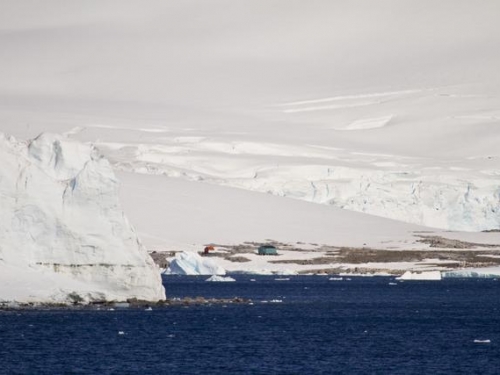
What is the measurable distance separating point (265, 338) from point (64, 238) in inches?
449

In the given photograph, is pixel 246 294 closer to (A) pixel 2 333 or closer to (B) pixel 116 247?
(B) pixel 116 247

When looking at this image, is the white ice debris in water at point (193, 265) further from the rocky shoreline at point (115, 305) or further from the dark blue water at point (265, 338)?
the rocky shoreline at point (115, 305)

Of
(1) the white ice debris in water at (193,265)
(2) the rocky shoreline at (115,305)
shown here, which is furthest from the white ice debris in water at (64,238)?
(1) the white ice debris in water at (193,265)

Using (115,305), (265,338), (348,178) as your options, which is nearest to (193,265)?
(115,305)

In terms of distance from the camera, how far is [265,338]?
51.7 meters

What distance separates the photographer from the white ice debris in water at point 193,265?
327 ft

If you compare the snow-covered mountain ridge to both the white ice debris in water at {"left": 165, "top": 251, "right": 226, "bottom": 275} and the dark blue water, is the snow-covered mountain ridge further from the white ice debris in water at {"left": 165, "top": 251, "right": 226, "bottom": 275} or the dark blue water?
the dark blue water

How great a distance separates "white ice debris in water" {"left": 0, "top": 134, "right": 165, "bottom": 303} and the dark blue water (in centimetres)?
130

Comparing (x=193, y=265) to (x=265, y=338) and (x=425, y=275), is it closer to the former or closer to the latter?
(x=425, y=275)

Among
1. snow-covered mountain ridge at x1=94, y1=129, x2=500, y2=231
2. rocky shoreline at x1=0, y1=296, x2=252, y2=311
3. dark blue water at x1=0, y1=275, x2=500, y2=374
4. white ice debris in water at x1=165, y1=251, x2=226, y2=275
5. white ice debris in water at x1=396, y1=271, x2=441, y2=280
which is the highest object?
snow-covered mountain ridge at x1=94, y1=129, x2=500, y2=231

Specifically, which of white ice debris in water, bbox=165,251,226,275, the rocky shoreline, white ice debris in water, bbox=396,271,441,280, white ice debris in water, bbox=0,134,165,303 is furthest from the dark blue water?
white ice debris in water, bbox=396,271,441,280

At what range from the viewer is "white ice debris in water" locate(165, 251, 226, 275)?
99.6 meters

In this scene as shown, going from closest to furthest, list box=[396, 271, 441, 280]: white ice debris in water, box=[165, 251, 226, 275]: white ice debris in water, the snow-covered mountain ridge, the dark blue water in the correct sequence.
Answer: the dark blue water
box=[165, 251, 226, 275]: white ice debris in water
box=[396, 271, 441, 280]: white ice debris in water
the snow-covered mountain ridge

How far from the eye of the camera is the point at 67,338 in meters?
49.5
